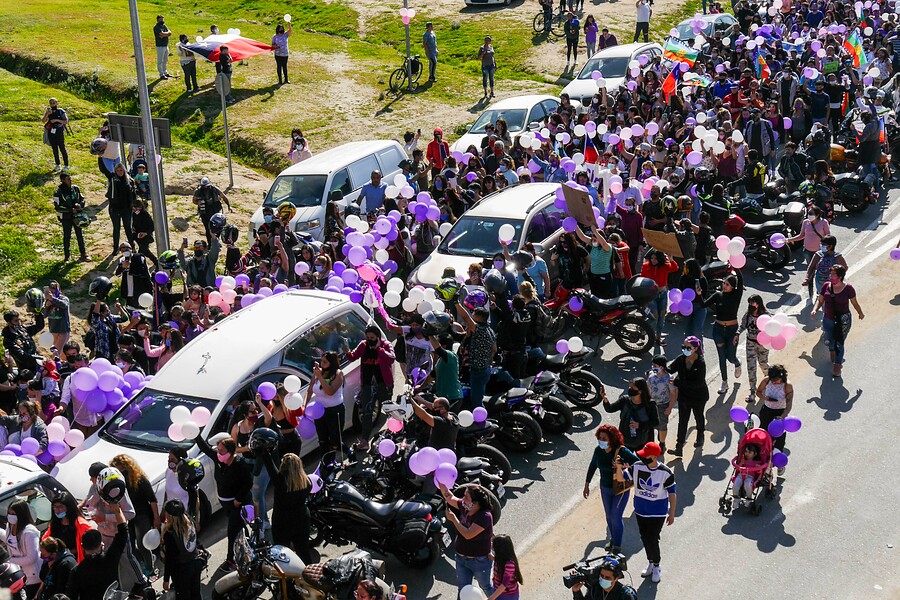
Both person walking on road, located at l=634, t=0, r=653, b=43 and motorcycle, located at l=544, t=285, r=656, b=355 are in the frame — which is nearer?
motorcycle, located at l=544, t=285, r=656, b=355

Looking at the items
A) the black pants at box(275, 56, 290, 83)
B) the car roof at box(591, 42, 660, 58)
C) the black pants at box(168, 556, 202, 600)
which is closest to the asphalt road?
the black pants at box(168, 556, 202, 600)

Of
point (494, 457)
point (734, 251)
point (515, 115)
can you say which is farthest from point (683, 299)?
point (515, 115)

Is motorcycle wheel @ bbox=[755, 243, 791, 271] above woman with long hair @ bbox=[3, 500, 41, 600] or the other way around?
the other way around

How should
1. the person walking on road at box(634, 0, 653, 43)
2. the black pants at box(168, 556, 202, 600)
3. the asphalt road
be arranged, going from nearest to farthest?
the black pants at box(168, 556, 202, 600)
the asphalt road
the person walking on road at box(634, 0, 653, 43)

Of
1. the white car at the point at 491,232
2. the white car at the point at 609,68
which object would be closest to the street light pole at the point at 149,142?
the white car at the point at 491,232

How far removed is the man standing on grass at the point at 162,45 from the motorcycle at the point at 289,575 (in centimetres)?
2324

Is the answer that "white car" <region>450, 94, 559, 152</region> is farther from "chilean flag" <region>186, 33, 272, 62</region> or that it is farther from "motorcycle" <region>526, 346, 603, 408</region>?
"motorcycle" <region>526, 346, 603, 408</region>

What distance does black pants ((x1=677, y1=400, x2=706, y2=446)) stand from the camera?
11672 mm

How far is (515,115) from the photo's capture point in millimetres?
22609

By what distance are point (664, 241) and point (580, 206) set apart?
4.29ft

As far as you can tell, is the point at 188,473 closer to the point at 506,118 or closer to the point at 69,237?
the point at 69,237

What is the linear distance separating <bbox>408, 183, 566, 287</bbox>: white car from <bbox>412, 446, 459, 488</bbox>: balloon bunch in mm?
5608

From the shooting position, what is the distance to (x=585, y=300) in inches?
558

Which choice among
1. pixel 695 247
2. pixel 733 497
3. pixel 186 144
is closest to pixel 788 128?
pixel 695 247
